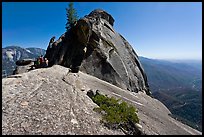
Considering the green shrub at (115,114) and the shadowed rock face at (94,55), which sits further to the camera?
the shadowed rock face at (94,55)

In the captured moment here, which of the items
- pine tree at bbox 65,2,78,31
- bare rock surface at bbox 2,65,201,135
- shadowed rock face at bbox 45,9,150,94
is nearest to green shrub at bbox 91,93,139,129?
bare rock surface at bbox 2,65,201,135

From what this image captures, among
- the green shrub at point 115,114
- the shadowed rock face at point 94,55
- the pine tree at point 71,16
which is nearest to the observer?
the green shrub at point 115,114

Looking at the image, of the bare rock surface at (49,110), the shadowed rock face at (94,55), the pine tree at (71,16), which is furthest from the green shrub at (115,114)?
the pine tree at (71,16)

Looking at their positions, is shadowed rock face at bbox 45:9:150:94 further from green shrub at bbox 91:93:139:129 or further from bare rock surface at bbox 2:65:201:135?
green shrub at bbox 91:93:139:129

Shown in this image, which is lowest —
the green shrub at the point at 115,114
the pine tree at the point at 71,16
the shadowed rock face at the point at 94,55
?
the green shrub at the point at 115,114

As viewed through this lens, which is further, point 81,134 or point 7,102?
point 7,102

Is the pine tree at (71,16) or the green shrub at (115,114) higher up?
the pine tree at (71,16)

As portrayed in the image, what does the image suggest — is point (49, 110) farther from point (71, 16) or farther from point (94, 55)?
point (71, 16)

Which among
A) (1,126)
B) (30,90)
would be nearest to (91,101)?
(30,90)

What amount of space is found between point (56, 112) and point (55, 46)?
38.2 meters

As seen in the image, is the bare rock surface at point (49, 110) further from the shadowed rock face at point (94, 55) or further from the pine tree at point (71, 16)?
the pine tree at point (71, 16)

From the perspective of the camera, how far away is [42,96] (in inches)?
874

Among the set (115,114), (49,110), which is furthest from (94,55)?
(49,110)

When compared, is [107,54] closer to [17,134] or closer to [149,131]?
[149,131]
